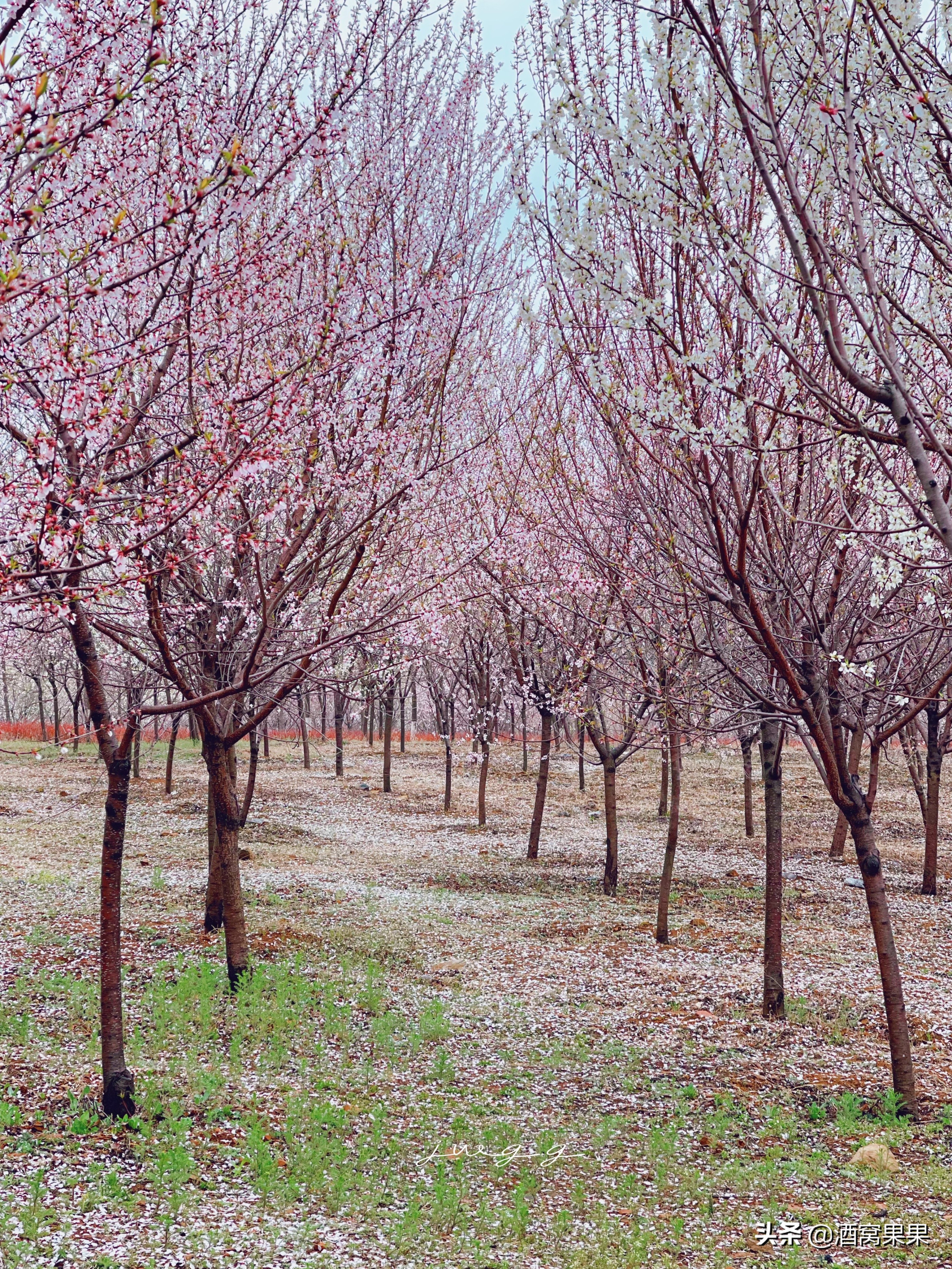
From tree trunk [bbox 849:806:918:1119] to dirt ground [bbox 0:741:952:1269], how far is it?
28 cm

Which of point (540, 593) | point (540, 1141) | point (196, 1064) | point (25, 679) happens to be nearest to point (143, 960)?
point (196, 1064)

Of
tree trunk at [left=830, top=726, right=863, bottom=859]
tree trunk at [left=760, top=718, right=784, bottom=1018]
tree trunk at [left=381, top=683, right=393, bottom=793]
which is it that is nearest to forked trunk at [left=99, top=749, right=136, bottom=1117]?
tree trunk at [left=760, top=718, right=784, bottom=1018]

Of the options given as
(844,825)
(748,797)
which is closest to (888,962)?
(844,825)

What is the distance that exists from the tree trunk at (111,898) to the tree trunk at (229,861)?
279 cm

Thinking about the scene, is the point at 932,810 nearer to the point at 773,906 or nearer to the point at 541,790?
the point at 541,790

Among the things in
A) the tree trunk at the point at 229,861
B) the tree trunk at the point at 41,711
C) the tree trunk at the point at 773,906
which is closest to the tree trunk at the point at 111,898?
the tree trunk at the point at 229,861

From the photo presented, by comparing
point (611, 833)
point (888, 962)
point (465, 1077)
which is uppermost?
point (888, 962)

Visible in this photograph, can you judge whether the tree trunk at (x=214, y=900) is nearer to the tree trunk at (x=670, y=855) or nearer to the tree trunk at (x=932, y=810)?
the tree trunk at (x=670, y=855)

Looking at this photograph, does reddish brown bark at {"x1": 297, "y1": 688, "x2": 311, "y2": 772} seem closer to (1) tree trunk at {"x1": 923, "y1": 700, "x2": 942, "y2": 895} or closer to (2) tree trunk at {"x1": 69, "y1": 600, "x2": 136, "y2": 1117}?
(1) tree trunk at {"x1": 923, "y1": 700, "x2": 942, "y2": 895}

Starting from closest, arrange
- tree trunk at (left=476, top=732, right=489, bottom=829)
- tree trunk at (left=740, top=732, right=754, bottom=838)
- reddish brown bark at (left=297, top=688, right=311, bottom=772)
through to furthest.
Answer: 1. tree trunk at (left=740, top=732, right=754, bottom=838)
2. tree trunk at (left=476, top=732, right=489, bottom=829)
3. reddish brown bark at (left=297, top=688, right=311, bottom=772)

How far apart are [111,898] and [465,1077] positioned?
363cm

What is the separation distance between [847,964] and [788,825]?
13.5 metres

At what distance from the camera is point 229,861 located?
1001cm

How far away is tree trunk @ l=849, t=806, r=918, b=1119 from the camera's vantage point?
7.42 m
